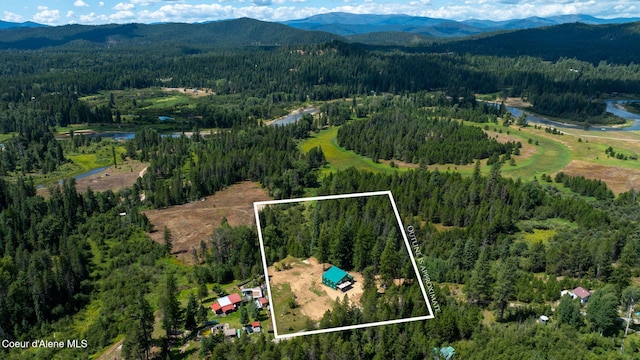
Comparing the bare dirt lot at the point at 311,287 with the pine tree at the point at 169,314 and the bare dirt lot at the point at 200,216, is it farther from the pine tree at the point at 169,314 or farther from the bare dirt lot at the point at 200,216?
the bare dirt lot at the point at 200,216

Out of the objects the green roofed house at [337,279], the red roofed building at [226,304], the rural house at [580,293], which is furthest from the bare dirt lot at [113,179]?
the green roofed house at [337,279]

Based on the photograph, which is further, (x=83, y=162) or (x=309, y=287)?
(x=83, y=162)

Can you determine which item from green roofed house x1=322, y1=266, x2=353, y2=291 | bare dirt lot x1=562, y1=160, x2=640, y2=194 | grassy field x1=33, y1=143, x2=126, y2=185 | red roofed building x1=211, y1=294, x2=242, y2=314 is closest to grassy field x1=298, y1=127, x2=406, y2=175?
bare dirt lot x1=562, y1=160, x2=640, y2=194

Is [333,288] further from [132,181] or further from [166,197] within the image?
[132,181]

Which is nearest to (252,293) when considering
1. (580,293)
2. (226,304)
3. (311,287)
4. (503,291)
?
(226,304)

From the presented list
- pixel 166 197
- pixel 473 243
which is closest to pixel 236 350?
pixel 473 243

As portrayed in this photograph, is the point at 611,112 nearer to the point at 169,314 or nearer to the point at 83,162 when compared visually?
the point at 169,314
